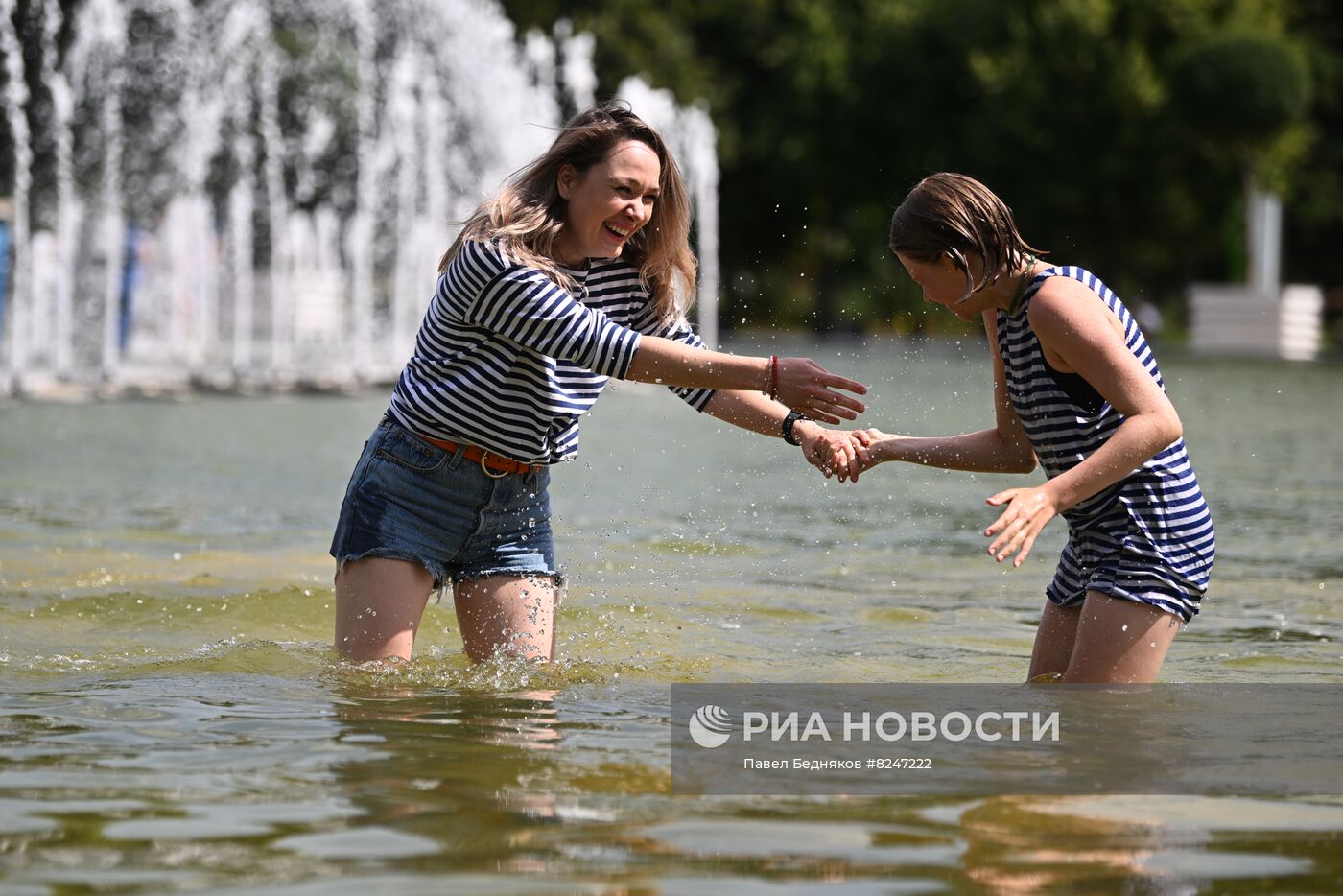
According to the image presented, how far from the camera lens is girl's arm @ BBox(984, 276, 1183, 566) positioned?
14.2 ft

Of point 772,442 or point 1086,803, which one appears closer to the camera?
point 1086,803

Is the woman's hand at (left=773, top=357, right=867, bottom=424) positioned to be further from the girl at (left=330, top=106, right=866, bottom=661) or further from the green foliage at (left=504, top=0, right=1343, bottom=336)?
the green foliage at (left=504, top=0, right=1343, bottom=336)

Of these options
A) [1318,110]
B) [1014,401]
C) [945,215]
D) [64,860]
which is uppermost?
[1318,110]

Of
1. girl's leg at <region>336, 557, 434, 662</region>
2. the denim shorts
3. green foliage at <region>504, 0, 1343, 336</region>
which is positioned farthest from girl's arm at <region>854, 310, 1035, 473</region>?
green foliage at <region>504, 0, 1343, 336</region>

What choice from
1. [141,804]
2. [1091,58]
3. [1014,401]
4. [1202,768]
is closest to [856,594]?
[1014,401]

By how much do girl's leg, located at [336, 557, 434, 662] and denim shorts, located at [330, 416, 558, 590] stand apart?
32 millimetres

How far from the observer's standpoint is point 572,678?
5324 millimetres

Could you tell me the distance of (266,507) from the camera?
10477mm

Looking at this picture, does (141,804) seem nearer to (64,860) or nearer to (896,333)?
(64,860)

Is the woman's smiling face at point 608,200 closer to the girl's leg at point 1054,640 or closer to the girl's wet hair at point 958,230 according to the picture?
the girl's wet hair at point 958,230

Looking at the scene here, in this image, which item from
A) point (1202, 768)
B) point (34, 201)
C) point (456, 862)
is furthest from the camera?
point (34, 201)

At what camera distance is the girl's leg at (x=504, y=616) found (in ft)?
16.7

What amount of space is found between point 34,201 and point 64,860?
1323 inches

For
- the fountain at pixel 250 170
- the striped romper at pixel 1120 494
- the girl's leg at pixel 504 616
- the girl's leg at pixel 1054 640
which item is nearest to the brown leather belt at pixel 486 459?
the girl's leg at pixel 504 616
